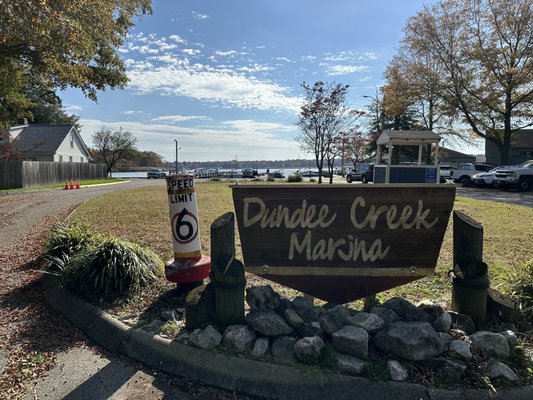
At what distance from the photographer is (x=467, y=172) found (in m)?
32.2

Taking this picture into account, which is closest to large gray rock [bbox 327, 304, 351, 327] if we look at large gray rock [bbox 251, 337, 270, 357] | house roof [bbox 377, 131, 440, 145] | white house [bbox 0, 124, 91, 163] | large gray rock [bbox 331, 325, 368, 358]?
large gray rock [bbox 331, 325, 368, 358]

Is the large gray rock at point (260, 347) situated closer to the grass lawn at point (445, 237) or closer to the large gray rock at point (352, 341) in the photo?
the large gray rock at point (352, 341)

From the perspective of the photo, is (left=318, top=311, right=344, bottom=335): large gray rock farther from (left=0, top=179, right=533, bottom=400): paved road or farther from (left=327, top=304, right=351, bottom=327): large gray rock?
(left=0, top=179, right=533, bottom=400): paved road

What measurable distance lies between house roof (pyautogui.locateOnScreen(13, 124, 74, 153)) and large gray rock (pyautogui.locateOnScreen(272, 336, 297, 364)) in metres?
40.5

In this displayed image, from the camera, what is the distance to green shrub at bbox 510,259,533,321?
3439mm

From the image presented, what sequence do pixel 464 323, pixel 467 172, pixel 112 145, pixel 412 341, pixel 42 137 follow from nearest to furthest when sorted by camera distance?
pixel 412 341 < pixel 464 323 < pixel 467 172 < pixel 42 137 < pixel 112 145

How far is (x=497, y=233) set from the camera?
322 inches

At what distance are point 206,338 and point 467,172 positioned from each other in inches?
1365

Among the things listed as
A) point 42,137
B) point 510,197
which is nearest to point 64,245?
point 510,197

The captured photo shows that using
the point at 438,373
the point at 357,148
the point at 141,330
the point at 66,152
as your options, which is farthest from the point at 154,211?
the point at 357,148

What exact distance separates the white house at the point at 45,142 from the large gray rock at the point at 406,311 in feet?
129

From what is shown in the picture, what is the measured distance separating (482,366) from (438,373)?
0.36 m

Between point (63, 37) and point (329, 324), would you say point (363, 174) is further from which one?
point (329, 324)

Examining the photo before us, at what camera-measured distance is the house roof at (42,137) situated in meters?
37.1
